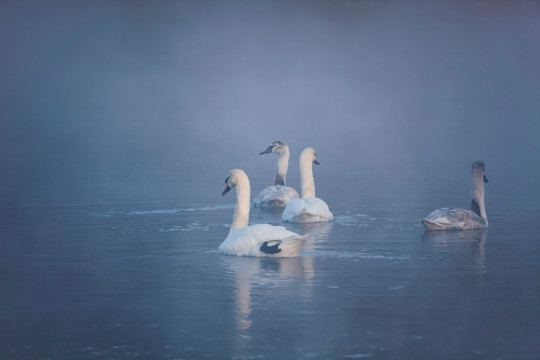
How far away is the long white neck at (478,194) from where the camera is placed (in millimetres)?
15688

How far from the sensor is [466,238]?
14445 millimetres

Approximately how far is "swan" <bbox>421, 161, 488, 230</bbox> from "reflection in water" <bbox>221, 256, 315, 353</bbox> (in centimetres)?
289

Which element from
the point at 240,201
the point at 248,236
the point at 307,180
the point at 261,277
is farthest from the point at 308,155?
the point at 261,277

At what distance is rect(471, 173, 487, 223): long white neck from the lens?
51.5 feet

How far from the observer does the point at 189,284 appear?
11125 mm

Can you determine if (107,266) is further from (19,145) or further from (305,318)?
(19,145)

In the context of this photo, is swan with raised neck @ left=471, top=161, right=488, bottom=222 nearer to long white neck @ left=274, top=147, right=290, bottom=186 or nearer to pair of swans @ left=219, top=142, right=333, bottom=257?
pair of swans @ left=219, top=142, right=333, bottom=257

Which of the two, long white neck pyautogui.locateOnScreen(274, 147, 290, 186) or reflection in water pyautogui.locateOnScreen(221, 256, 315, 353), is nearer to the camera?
reflection in water pyautogui.locateOnScreen(221, 256, 315, 353)

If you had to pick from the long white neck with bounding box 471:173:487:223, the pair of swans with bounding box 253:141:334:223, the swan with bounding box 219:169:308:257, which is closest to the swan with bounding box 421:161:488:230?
the long white neck with bounding box 471:173:487:223

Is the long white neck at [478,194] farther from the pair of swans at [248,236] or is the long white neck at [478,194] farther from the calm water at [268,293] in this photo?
the pair of swans at [248,236]

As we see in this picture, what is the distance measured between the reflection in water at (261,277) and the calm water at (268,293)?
2 centimetres

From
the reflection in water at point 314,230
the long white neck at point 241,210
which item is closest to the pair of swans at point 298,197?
the reflection in water at point 314,230

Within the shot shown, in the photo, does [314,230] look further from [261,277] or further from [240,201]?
[261,277]

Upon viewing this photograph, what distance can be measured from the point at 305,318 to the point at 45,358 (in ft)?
7.72
